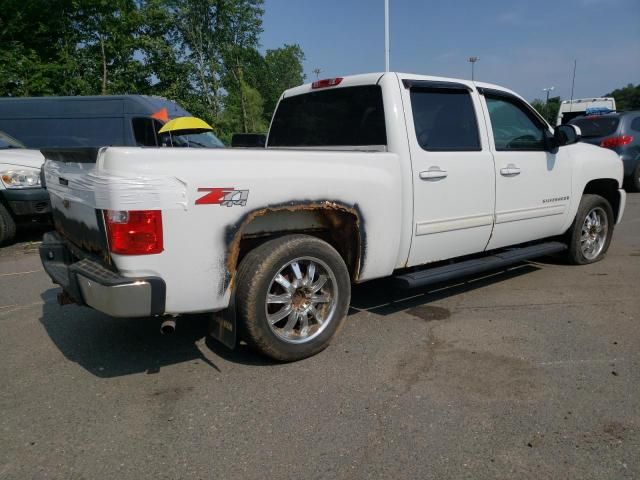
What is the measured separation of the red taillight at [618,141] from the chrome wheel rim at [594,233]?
684cm

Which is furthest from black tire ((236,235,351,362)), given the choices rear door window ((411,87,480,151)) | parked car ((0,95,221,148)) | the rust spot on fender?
parked car ((0,95,221,148))

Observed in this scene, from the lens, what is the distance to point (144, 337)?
3859 mm

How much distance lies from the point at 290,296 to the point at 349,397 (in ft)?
2.46

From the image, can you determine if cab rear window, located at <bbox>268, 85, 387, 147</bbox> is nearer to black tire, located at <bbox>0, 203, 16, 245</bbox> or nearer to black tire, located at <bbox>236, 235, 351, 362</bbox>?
black tire, located at <bbox>236, 235, 351, 362</bbox>

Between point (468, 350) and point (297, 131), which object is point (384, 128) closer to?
point (297, 131)

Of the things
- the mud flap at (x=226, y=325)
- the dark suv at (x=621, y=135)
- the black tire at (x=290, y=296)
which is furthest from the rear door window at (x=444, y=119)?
the dark suv at (x=621, y=135)

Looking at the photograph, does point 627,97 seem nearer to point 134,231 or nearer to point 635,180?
point 635,180

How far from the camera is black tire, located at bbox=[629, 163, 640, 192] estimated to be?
39.5ft

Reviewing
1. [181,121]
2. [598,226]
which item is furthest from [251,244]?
[598,226]

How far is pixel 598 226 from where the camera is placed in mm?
5828

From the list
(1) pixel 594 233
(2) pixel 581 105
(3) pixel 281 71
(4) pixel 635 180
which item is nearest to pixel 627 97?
(3) pixel 281 71

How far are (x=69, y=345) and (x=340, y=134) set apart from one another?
2643 mm

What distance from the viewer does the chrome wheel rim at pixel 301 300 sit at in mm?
3287

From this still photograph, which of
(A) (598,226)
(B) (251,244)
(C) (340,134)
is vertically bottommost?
(A) (598,226)
